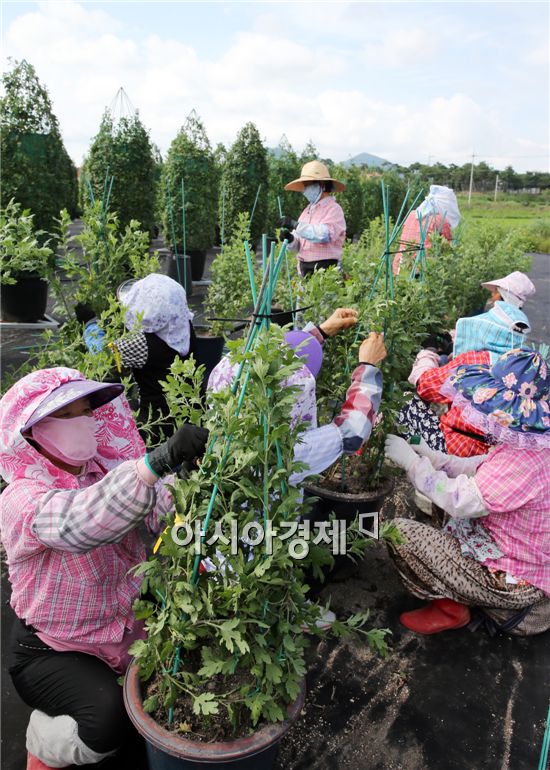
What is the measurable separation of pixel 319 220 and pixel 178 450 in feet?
13.9

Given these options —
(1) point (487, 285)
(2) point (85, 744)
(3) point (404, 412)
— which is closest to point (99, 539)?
(2) point (85, 744)

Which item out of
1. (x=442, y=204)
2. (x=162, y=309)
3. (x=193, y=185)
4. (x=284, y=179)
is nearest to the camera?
(x=162, y=309)

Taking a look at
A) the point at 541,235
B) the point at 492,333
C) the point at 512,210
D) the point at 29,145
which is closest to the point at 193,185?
the point at 29,145

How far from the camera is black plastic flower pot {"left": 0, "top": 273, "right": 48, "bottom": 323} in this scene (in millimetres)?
6121

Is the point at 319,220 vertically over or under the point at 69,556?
over

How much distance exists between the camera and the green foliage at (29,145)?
5934 mm

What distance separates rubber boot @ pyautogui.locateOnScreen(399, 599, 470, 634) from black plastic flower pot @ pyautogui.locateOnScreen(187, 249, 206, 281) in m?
7.71

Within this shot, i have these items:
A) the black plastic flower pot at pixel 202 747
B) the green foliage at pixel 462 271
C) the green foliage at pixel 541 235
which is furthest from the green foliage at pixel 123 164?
the green foliage at pixel 541 235

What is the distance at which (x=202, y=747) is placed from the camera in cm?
134

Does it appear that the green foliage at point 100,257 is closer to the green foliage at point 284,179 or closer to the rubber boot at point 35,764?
the rubber boot at point 35,764

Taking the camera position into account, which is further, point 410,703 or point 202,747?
point 410,703

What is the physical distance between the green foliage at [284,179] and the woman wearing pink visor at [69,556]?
36.5 ft

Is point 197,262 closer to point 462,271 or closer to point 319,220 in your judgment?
point 319,220

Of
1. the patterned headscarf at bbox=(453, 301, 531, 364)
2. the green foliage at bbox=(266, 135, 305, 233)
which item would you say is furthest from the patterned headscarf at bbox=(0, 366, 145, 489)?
the green foliage at bbox=(266, 135, 305, 233)
